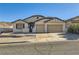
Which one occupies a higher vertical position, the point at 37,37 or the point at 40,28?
the point at 40,28

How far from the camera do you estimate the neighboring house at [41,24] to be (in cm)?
1009

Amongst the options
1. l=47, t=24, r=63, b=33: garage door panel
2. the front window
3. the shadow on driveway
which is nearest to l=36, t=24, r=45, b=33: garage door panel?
l=47, t=24, r=63, b=33: garage door panel

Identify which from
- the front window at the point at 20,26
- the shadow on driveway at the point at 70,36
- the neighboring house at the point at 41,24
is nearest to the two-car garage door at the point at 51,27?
the neighboring house at the point at 41,24

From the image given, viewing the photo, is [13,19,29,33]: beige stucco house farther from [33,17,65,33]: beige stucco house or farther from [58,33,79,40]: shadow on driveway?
[58,33,79,40]: shadow on driveway

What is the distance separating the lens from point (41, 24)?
400 inches

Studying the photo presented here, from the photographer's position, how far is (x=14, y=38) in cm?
1012

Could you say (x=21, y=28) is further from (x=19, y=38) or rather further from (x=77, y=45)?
(x=77, y=45)

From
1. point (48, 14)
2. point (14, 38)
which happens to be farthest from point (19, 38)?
point (48, 14)

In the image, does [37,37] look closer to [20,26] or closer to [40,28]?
[40,28]

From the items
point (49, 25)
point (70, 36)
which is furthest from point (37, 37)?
point (70, 36)

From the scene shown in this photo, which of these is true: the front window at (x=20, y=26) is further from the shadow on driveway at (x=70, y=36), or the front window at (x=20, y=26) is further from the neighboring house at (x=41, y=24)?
the shadow on driveway at (x=70, y=36)

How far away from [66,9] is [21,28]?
940mm

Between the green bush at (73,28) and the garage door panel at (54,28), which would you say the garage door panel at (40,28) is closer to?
the garage door panel at (54,28)

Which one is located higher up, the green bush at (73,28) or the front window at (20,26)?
the front window at (20,26)
